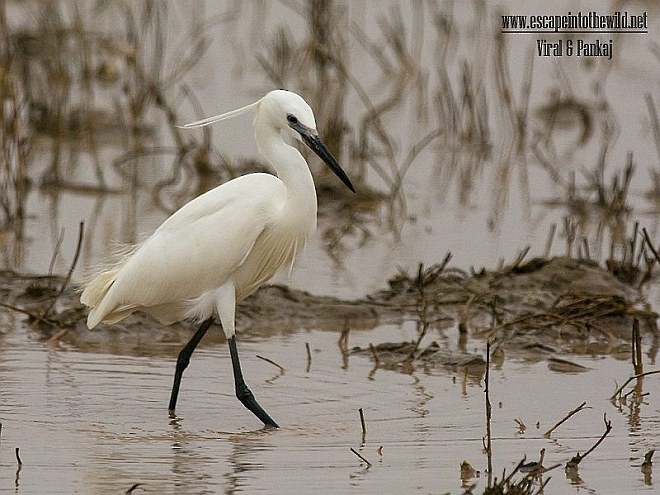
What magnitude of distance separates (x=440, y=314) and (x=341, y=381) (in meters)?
1.45

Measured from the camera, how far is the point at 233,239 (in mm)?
6633

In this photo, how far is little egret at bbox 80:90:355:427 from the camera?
6.63 metres

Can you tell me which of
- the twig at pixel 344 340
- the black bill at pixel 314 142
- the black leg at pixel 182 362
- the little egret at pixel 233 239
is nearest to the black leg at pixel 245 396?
the little egret at pixel 233 239

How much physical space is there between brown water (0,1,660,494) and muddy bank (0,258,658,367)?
0.30 ft

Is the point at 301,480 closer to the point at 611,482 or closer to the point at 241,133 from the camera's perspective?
the point at 611,482

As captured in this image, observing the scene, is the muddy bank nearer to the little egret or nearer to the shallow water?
the shallow water

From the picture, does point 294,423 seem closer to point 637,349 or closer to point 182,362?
point 182,362

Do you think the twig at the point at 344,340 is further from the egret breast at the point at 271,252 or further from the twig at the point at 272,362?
the egret breast at the point at 271,252

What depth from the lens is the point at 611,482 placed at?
5453 mm

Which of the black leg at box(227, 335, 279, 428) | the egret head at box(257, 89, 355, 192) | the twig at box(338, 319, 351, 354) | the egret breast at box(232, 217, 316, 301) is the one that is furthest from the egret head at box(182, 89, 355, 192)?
the twig at box(338, 319, 351, 354)

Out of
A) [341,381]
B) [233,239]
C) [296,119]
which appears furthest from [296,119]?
[341,381]

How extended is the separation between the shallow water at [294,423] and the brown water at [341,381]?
13 millimetres

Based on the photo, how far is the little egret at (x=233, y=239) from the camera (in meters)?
6.63

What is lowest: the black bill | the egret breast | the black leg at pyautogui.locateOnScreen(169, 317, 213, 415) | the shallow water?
the shallow water
